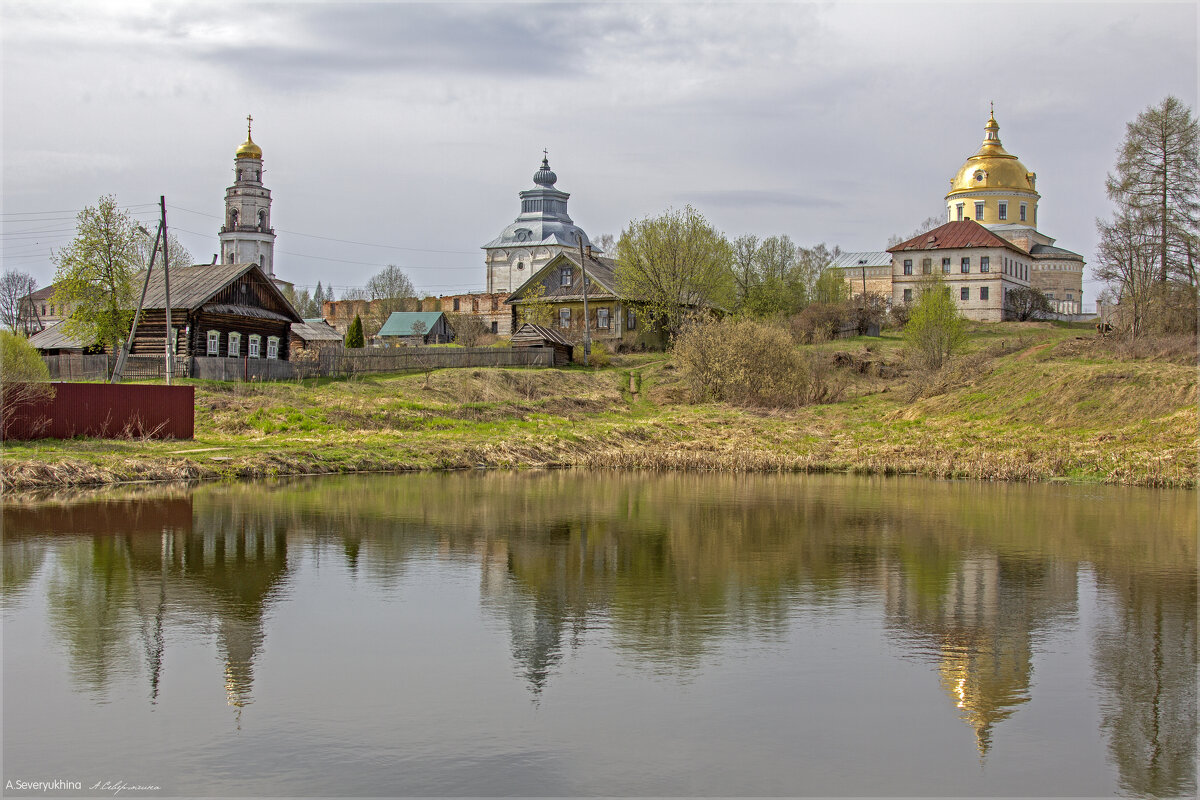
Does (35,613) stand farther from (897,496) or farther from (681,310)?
(681,310)

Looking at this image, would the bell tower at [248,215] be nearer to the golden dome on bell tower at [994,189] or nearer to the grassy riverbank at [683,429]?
the grassy riverbank at [683,429]

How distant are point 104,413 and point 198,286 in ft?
62.9

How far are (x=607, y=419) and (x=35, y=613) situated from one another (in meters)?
31.3

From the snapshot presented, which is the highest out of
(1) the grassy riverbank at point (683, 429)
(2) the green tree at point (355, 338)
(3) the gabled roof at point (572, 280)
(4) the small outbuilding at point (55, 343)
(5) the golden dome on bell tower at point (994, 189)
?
(5) the golden dome on bell tower at point (994, 189)

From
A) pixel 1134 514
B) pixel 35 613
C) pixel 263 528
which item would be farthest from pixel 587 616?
pixel 1134 514

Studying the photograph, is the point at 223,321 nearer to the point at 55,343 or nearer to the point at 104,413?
the point at 55,343

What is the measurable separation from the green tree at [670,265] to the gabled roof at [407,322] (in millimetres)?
26401

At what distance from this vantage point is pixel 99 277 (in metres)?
46.8

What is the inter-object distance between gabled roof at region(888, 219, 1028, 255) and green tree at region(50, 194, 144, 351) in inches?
2292

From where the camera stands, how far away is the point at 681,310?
64375 millimetres

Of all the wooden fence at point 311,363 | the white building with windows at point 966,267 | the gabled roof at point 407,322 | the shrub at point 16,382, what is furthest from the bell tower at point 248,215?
the shrub at point 16,382

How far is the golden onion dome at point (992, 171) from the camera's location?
300ft

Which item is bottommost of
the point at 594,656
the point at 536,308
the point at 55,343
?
the point at 594,656

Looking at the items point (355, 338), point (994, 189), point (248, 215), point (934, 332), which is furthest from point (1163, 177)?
point (248, 215)
